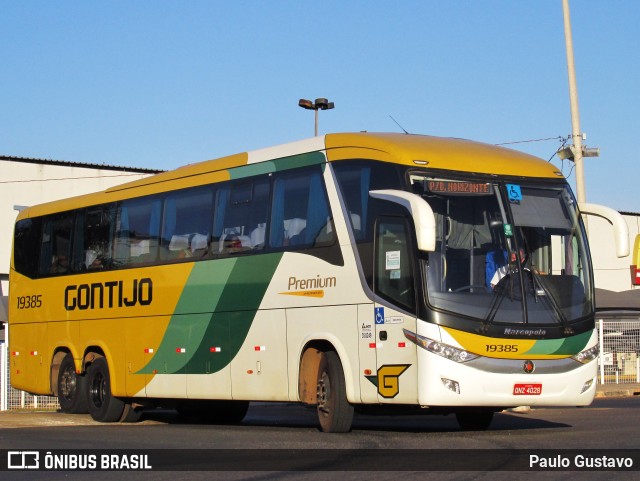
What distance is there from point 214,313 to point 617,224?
6.21 m

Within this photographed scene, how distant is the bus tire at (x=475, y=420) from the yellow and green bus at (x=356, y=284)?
0.09ft

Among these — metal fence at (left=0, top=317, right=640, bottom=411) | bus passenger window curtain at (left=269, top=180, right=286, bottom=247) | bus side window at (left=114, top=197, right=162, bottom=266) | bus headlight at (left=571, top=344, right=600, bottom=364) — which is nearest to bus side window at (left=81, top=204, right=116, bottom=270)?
bus side window at (left=114, top=197, right=162, bottom=266)

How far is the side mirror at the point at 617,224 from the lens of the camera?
15375 millimetres

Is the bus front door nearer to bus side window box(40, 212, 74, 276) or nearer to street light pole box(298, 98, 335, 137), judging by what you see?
bus side window box(40, 212, 74, 276)

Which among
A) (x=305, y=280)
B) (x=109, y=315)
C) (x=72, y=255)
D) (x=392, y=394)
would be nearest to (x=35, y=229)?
(x=72, y=255)

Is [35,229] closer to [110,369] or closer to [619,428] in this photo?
[110,369]

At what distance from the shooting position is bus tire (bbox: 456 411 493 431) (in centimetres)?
1684

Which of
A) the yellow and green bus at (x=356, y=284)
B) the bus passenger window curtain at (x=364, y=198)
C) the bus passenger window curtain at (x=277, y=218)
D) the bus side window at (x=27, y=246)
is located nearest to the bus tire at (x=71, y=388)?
the yellow and green bus at (x=356, y=284)

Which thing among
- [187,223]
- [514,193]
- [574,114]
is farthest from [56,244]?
[574,114]

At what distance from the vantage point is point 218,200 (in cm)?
1819

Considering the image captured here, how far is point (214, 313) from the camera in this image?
18.1 metres

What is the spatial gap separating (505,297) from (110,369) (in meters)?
8.70

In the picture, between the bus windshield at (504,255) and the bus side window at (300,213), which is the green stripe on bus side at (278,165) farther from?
the bus windshield at (504,255)

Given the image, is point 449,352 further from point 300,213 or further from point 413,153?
point 300,213
